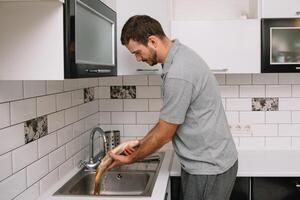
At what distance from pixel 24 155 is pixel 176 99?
65 cm

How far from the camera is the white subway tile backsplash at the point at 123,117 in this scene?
2643 mm

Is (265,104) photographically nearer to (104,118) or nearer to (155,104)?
(155,104)

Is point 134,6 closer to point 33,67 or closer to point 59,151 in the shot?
point 59,151

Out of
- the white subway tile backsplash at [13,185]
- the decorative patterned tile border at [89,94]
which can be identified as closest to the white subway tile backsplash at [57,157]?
the white subway tile backsplash at [13,185]

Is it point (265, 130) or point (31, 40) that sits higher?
point (31, 40)

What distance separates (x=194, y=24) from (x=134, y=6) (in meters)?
0.36

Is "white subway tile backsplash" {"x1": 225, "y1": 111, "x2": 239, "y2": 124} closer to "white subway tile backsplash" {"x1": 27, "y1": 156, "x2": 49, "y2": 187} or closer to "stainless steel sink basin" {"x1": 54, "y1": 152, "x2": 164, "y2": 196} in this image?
"stainless steel sink basin" {"x1": 54, "y1": 152, "x2": 164, "y2": 196}

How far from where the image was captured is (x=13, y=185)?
1380 millimetres

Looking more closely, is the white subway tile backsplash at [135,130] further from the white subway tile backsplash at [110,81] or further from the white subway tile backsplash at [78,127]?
the white subway tile backsplash at [78,127]

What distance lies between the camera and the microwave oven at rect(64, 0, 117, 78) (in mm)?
1152

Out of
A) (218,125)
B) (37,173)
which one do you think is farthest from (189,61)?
(37,173)

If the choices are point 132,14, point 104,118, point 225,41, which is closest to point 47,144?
point 132,14

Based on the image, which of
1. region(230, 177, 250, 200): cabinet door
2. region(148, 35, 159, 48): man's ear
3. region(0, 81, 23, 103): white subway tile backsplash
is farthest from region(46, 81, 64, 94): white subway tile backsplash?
region(230, 177, 250, 200): cabinet door

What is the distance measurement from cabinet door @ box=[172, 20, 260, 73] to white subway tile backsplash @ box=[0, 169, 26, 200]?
45.9 inches
